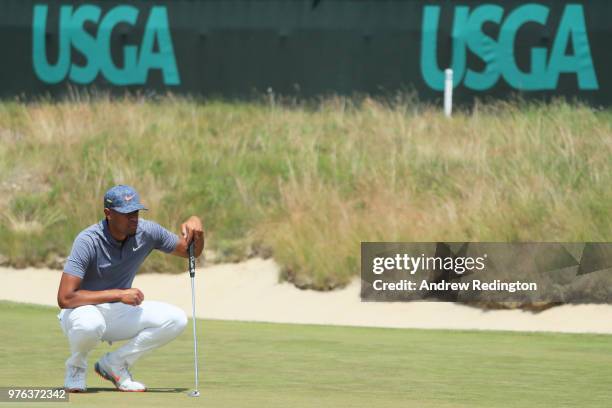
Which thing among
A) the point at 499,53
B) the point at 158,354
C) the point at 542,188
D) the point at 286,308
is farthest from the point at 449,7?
the point at 158,354

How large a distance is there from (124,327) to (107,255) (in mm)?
507

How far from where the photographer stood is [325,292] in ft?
56.9

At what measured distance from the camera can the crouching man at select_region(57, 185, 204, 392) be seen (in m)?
8.77

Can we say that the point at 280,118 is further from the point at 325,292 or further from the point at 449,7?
the point at 325,292

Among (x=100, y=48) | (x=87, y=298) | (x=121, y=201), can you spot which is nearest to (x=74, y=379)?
(x=87, y=298)

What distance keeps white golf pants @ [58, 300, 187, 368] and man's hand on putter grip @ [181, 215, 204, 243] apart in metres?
0.50

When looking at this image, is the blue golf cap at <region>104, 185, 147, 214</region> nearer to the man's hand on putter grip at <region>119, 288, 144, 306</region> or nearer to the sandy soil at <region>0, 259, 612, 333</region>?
the man's hand on putter grip at <region>119, 288, 144, 306</region>

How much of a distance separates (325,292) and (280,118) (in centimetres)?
698

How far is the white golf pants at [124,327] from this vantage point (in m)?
8.79

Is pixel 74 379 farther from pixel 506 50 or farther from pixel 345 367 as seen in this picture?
pixel 506 50

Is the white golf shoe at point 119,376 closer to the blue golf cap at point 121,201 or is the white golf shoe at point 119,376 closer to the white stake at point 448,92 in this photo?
the blue golf cap at point 121,201

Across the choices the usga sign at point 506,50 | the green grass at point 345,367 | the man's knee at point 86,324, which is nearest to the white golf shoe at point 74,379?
the green grass at point 345,367

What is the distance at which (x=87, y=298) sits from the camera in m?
8.80

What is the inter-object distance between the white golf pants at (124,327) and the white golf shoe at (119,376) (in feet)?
0.15
